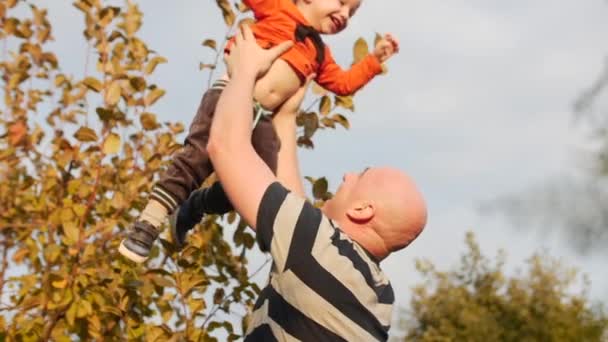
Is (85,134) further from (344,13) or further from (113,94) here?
(344,13)

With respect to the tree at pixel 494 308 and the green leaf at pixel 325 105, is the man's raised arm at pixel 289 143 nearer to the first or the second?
the green leaf at pixel 325 105

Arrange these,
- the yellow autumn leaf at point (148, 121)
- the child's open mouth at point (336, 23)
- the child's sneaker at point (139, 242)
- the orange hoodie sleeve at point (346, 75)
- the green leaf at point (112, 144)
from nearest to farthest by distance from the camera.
→ the child's sneaker at point (139, 242)
the child's open mouth at point (336, 23)
the orange hoodie sleeve at point (346, 75)
the green leaf at point (112, 144)
the yellow autumn leaf at point (148, 121)

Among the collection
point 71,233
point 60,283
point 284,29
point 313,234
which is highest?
point 284,29

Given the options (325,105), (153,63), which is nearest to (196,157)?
(325,105)

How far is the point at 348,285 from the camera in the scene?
285 cm

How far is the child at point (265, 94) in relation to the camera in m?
3.38

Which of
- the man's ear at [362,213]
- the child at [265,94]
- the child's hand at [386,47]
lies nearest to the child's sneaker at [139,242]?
the child at [265,94]

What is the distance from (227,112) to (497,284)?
1128 inches

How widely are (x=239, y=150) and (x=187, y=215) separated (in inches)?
36.3

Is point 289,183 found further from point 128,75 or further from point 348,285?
point 128,75

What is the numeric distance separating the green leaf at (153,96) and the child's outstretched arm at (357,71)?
1649 mm

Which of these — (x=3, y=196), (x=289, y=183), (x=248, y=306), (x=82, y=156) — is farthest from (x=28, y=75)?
(x=289, y=183)

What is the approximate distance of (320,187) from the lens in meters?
4.95

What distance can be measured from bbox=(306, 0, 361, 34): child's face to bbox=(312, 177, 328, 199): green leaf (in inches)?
60.2
